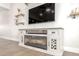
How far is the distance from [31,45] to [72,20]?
1184 mm

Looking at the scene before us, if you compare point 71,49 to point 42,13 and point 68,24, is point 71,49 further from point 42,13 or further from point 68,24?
point 42,13

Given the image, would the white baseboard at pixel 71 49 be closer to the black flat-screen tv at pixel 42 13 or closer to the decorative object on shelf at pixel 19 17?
the black flat-screen tv at pixel 42 13

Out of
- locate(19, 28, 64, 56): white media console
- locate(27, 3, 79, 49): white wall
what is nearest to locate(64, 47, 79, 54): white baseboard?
locate(27, 3, 79, 49): white wall

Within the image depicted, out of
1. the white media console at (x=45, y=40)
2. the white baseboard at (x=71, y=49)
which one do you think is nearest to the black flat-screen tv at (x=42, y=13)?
the white media console at (x=45, y=40)

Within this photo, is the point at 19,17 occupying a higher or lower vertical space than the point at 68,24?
higher

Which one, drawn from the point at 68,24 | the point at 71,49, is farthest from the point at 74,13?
the point at 71,49

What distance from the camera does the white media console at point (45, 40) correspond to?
5.18ft

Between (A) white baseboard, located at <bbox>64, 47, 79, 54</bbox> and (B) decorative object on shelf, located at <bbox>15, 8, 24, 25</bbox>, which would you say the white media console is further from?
(B) decorative object on shelf, located at <bbox>15, 8, 24, 25</bbox>

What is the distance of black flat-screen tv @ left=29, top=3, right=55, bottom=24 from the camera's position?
2.07 meters

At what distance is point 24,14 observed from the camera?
2932 mm

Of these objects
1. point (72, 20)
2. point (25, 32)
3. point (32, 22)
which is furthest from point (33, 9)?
point (72, 20)

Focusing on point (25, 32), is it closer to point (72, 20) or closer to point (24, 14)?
point (24, 14)

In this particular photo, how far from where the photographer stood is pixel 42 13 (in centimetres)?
227

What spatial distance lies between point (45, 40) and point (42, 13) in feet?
2.54
